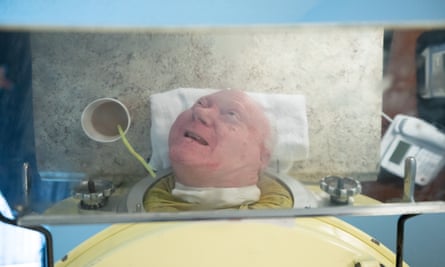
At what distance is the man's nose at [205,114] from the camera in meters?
0.97

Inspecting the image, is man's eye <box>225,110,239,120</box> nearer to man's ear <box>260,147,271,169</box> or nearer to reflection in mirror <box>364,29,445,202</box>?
man's ear <box>260,147,271,169</box>

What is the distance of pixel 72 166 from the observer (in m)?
0.99

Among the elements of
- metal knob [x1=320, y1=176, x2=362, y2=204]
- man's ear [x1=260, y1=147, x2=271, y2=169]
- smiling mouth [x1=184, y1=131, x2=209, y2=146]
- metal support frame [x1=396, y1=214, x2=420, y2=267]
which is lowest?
metal support frame [x1=396, y1=214, x2=420, y2=267]

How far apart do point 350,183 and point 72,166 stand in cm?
61

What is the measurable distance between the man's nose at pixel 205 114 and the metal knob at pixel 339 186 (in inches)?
11.3

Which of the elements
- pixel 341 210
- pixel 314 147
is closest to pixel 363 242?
pixel 341 210

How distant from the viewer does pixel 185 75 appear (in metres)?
0.96

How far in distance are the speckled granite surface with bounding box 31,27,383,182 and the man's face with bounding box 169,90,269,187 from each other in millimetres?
44

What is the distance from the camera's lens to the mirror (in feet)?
3.10

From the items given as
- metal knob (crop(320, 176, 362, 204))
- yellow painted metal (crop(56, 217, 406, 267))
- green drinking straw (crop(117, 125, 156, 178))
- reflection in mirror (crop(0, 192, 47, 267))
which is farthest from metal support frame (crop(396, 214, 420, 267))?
reflection in mirror (crop(0, 192, 47, 267))

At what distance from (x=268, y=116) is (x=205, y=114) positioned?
14 cm

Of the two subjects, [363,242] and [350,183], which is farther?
[363,242]

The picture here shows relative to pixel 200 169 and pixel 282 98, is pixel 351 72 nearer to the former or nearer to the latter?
pixel 282 98

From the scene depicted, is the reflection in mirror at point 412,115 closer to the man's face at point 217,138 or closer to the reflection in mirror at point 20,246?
the man's face at point 217,138
